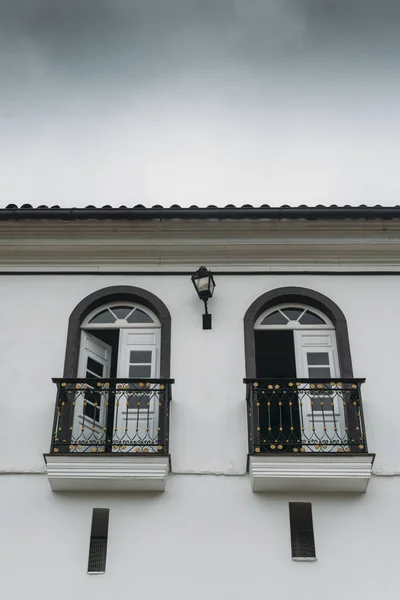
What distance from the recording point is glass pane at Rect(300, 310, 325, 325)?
11648mm

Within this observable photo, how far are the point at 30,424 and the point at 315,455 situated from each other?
3891 millimetres

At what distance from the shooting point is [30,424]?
414 inches

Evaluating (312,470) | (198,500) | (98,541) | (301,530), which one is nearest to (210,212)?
(312,470)

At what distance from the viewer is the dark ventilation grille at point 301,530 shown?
9.59 metres

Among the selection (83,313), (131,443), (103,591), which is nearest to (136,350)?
(83,313)

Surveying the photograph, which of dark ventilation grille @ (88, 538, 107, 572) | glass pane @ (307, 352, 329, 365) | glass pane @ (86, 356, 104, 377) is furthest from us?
glass pane @ (86, 356, 104, 377)

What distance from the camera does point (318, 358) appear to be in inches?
444

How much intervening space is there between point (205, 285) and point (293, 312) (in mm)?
1517

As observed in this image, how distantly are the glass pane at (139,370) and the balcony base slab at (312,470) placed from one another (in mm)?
2215

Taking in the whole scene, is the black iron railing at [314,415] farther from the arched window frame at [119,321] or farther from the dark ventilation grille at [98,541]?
the dark ventilation grille at [98,541]

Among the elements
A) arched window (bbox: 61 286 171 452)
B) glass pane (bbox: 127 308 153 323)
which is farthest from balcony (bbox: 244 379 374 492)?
glass pane (bbox: 127 308 153 323)

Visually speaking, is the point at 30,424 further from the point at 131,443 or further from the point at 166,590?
the point at 166,590

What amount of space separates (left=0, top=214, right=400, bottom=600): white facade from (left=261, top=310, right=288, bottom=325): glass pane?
0.43 metres

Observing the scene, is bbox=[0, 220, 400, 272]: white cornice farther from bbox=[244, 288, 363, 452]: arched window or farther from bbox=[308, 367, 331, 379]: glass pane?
bbox=[308, 367, 331, 379]: glass pane
